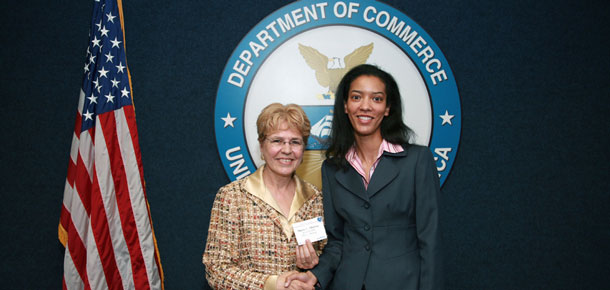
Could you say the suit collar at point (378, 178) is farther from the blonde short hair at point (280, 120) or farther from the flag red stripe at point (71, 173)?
the flag red stripe at point (71, 173)

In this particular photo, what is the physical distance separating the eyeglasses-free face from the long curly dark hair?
0.68 feet

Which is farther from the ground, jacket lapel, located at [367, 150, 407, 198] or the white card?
jacket lapel, located at [367, 150, 407, 198]

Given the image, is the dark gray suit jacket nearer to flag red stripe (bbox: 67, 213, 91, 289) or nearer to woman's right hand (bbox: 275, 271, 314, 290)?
woman's right hand (bbox: 275, 271, 314, 290)

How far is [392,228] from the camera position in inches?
62.6

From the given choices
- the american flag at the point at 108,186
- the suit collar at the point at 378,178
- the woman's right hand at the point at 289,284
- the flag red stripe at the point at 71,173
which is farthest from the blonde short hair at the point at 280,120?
the flag red stripe at the point at 71,173

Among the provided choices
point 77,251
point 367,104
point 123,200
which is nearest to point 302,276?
point 367,104

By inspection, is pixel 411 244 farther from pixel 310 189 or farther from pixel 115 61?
pixel 115 61

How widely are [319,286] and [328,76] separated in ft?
4.17

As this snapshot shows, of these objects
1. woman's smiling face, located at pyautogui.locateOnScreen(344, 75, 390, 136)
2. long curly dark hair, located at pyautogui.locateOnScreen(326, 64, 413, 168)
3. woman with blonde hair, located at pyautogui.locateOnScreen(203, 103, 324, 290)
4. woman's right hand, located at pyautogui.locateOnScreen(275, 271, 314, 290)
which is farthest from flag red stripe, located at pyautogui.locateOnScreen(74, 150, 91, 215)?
woman's smiling face, located at pyautogui.locateOnScreen(344, 75, 390, 136)

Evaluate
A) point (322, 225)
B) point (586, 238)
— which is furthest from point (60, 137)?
point (586, 238)

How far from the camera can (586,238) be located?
251 centimetres

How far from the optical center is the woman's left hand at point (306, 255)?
62.5 inches

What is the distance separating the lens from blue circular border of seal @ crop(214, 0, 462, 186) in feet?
7.68

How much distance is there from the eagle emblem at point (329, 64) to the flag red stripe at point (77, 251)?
162 centimetres
